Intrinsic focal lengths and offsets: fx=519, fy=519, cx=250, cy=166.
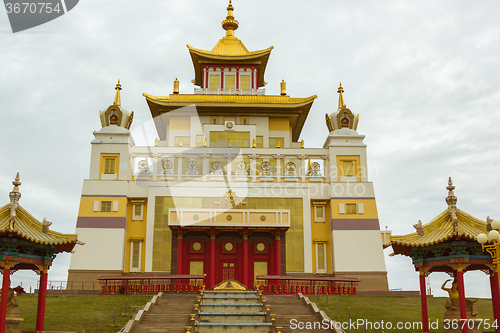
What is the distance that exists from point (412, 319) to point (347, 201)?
662 inches

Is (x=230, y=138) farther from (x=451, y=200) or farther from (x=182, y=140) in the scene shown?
(x=451, y=200)

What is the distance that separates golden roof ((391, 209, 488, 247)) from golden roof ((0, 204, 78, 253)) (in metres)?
14.7

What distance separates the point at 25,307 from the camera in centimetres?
2761

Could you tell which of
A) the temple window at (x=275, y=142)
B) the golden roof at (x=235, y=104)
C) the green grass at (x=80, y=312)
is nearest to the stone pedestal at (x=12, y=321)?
the green grass at (x=80, y=312)

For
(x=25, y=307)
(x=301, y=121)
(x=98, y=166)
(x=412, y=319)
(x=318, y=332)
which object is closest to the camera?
(x=318, y=332)

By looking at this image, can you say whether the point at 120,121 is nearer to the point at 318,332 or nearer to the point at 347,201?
the point at 347,201

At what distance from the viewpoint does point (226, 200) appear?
3941 centimetres

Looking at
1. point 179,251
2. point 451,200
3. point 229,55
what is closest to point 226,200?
point 179,251

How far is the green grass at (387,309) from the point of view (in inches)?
998

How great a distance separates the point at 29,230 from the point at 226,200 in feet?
62.0

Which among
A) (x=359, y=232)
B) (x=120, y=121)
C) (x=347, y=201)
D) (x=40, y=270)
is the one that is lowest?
(x=40, y=270)

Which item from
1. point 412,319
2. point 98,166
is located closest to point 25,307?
point 98,166

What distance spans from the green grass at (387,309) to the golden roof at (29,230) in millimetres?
13194

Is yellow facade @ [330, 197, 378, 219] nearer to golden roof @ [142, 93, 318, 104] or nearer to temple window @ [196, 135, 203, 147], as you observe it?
golden roof @ [142, 93, 318, 104]
